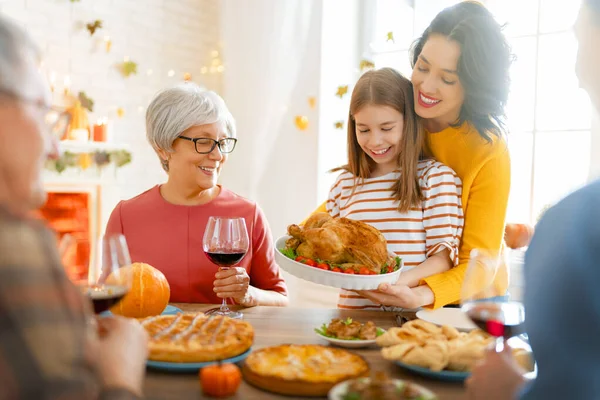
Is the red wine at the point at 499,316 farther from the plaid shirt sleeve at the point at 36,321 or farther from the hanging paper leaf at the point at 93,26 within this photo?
the hanging paper leaf at the point at 93,26

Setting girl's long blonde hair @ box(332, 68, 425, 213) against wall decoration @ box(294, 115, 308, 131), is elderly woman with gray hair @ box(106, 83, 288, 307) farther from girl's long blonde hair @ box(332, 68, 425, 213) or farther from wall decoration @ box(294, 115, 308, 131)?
wall decoration @ box(294, 115, 308, 131)

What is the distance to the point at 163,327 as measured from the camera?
123 cm

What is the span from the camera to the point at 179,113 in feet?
7.04

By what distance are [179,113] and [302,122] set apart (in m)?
2.34

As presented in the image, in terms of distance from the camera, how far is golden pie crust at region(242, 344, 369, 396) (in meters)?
0.97

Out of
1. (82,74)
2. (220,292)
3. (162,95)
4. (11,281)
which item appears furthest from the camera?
(82,74)

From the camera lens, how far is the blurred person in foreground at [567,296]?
2.34 feet

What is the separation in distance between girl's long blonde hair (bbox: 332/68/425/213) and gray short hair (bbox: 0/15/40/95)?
1.40 meters

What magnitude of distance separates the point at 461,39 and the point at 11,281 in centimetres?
172

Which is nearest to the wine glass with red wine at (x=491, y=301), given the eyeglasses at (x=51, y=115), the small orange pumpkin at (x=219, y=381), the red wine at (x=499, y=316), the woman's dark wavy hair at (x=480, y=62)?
the red wine at (x=499, y=316)

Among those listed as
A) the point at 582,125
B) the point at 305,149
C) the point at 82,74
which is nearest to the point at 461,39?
the point at 582,125

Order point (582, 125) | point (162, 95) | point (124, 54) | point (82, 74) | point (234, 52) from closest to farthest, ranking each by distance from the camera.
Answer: point (162, 95) < point (582, 125) < point (82, 74) < point (124, 54) < point (234, 52)

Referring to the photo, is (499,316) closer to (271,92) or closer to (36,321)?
(36,321)

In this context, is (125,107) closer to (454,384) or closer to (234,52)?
(234,52)
